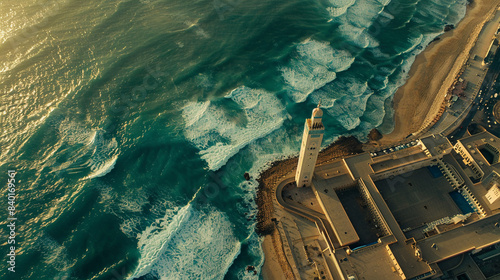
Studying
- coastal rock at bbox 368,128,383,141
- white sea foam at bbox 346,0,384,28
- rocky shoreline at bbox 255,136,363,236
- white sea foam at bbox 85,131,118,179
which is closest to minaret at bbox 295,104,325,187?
rocky shoreline at bbox 255,136,363,236

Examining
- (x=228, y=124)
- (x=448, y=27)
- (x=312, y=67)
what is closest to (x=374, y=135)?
(x=312, y=67)

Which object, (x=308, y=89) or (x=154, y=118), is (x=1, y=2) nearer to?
(x=154, y=118)

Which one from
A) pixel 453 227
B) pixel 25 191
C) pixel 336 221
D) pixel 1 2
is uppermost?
pixel 1 2

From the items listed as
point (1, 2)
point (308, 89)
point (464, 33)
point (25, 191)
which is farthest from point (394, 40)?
point (1, 2)

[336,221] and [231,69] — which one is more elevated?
[231,69]

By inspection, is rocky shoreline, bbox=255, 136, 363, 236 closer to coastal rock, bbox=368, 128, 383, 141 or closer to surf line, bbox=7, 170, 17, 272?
coastal rock, bbox=368, 128, 383, 141
